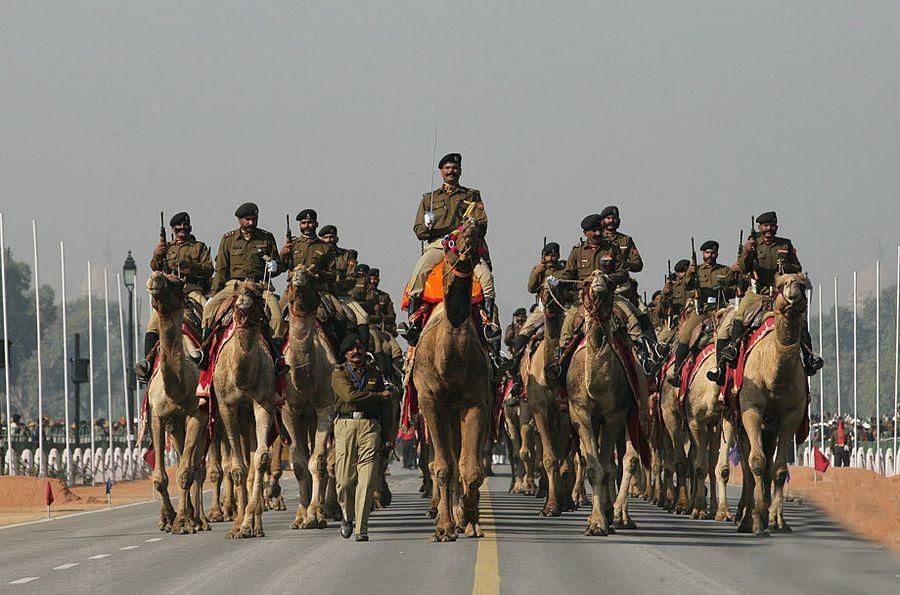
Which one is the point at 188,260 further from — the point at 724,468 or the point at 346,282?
the point at 724,468

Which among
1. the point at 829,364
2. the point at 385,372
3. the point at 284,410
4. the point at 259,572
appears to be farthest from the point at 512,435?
the point at 829,364

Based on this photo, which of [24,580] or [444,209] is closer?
[24,580]

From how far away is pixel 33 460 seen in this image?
54.2m

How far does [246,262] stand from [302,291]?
248cm

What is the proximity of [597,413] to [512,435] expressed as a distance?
2100cm

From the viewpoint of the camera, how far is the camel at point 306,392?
25188 millimetres

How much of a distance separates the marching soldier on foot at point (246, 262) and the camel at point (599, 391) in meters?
5.11

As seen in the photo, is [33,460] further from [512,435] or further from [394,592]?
[394,592]

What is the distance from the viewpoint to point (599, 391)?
23.8m

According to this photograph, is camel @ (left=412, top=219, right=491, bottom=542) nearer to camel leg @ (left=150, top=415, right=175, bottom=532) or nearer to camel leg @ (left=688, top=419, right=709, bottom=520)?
camel leg @ (left=150, top=415, right=175, bottom=532)

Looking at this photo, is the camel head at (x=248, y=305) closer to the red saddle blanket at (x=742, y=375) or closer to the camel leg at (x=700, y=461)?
the red saddle blanket at (x=742, y=375)

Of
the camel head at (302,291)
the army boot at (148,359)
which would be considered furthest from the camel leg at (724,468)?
the army boot at (148,359)

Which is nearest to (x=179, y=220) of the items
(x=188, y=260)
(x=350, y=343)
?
(x=188, y=260)

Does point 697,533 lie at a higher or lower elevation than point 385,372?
lower
